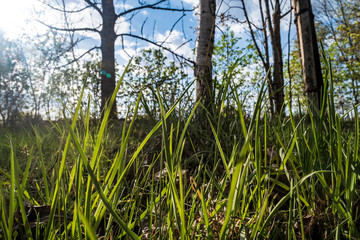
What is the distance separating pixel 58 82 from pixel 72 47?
1755 mm

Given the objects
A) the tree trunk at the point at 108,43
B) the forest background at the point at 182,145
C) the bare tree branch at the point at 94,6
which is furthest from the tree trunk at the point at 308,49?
the bare tree branch at the point at 94,6

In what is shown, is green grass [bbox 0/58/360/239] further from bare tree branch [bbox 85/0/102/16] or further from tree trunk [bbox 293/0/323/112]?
bare tree branch [bbox 85/0/102/16]

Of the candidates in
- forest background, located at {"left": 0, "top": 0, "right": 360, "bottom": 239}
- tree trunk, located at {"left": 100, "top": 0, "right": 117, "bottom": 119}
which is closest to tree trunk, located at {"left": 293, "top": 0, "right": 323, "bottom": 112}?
forest background, located at {"left": 0, "top": 0, "right": 360, "bottom": 239}

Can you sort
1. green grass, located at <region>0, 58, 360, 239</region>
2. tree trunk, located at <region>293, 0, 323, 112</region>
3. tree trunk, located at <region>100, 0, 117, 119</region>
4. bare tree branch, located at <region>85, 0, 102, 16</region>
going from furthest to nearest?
tree trunk, located at <region>100, 0, 117, 119</region>, bare tree branch, located at <region>85, 0, 102, 16</region>, tree trunk, located at <region>293, 0, 323, 112</region>, green grass, located at <region>0, 58, 360, 239</region>

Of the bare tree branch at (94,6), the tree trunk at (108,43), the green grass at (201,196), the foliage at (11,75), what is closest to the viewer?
the green grass at (201,196)

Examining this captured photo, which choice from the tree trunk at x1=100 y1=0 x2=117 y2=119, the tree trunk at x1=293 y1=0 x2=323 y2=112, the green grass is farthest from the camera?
the tree trunk at x1=100 y1=0 x2=117 y2=119

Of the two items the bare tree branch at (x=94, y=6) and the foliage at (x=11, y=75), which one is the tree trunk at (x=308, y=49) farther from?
the foliage at (x=11, y=75)

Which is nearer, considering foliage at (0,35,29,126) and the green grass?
the green grass

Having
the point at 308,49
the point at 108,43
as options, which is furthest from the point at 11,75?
the point at 308,49

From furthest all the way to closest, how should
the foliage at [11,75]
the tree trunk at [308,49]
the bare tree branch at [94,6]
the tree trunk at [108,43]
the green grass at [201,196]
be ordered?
the foliage at [11,75]
the tree trunk at [108,43]
the bare tree branch at [94,6]
the tree trunk at [308,49]
the green grass at [201,196]

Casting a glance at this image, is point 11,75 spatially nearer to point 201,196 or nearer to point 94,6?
point 94,6

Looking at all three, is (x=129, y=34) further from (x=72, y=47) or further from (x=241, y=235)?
(x=241, y=235)

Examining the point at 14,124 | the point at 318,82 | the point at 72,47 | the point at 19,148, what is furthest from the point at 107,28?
the point at 318,82

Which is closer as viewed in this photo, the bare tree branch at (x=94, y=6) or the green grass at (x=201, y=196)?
the green grass at (x=201, y=196)
